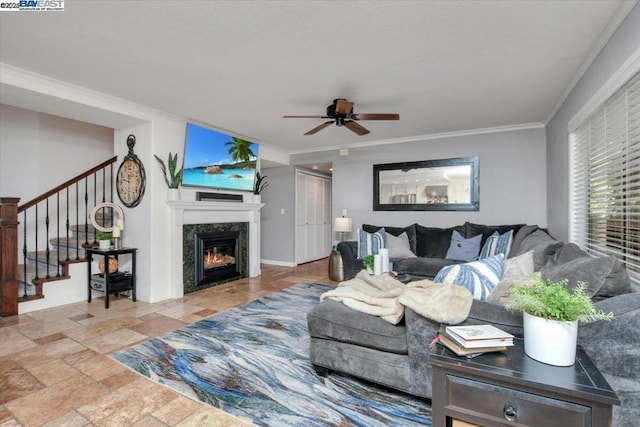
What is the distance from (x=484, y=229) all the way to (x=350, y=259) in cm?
195

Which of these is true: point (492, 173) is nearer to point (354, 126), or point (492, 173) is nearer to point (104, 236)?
point (354, 126)

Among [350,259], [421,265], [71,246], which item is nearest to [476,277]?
[421,265]

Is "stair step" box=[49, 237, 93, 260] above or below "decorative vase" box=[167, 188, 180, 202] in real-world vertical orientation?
below

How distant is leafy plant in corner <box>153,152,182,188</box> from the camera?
3.93 metres

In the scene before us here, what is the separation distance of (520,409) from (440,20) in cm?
214

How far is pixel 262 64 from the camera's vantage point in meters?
2.59

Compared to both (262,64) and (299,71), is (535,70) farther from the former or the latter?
(262,64)

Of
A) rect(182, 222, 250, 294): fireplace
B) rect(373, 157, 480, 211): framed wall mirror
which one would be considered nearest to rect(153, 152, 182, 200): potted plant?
rect(182, 222, 250, 294): fireplace

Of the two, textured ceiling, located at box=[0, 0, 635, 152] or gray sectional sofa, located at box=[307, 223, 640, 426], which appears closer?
gray sectional sofa, located at box=[307, 223, 640, 426]

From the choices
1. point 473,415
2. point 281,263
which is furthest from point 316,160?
point 473,415

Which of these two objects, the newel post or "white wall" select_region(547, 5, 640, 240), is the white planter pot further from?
the newel post

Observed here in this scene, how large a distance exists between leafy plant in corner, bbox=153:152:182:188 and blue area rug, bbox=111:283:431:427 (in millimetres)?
1883

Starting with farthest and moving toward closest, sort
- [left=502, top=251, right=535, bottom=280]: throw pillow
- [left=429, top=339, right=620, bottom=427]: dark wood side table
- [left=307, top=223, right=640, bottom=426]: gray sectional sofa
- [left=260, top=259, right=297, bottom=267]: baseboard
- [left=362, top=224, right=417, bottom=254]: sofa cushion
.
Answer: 1. [left=260, top=259, right=297, bottom=267]: baseboard
2. [left=362, top=224, right=417, bottom=254]: sofa cushion
3. [left=502, top=251, right=535, bottom=280]: throw pillow
4. [left=307, top=223, right=640, bottom=426]: gray sectional sofa
5. [left=429, top=339, right=620, bottom=427]: dark wood side table

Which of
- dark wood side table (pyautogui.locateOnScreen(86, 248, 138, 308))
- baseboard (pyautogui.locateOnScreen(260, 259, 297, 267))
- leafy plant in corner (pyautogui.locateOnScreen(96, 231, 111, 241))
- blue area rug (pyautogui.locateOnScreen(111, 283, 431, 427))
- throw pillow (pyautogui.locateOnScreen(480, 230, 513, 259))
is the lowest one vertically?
blue area rug (pyautogui.locateOnScreen(111, 283, 431, 427))
